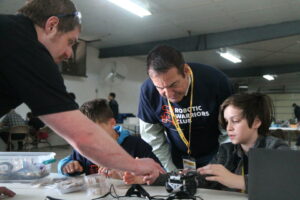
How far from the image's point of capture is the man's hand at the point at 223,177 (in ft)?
3.54

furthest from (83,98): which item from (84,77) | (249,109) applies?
(249,109)

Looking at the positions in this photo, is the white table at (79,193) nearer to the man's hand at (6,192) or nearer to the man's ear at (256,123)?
the man's hand at (6,192)

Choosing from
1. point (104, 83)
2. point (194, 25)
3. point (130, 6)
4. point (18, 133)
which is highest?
point (194, 25)

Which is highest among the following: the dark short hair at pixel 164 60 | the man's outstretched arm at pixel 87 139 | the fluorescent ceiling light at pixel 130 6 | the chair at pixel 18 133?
the fluorescent ceiling light at pixel 130 6

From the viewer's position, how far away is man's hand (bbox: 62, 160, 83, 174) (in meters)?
1.46

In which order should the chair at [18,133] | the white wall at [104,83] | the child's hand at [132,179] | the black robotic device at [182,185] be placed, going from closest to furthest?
the black robotic device at [182,185]
the child's hand at [132,179]
the chair at [18,133]
the white wall at [104,83]

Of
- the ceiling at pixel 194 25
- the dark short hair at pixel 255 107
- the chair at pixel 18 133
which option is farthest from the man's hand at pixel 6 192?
the chair at pixel 18 133

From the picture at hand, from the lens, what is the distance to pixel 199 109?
5.05 ft

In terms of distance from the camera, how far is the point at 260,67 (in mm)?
11508

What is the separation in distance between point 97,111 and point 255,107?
0.85 meters

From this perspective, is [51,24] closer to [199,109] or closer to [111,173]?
[111,173]

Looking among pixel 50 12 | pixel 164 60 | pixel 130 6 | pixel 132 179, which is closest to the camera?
pixel 50 12

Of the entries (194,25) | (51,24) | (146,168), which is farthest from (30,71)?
(194,25)

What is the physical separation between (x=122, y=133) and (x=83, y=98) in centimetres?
679
